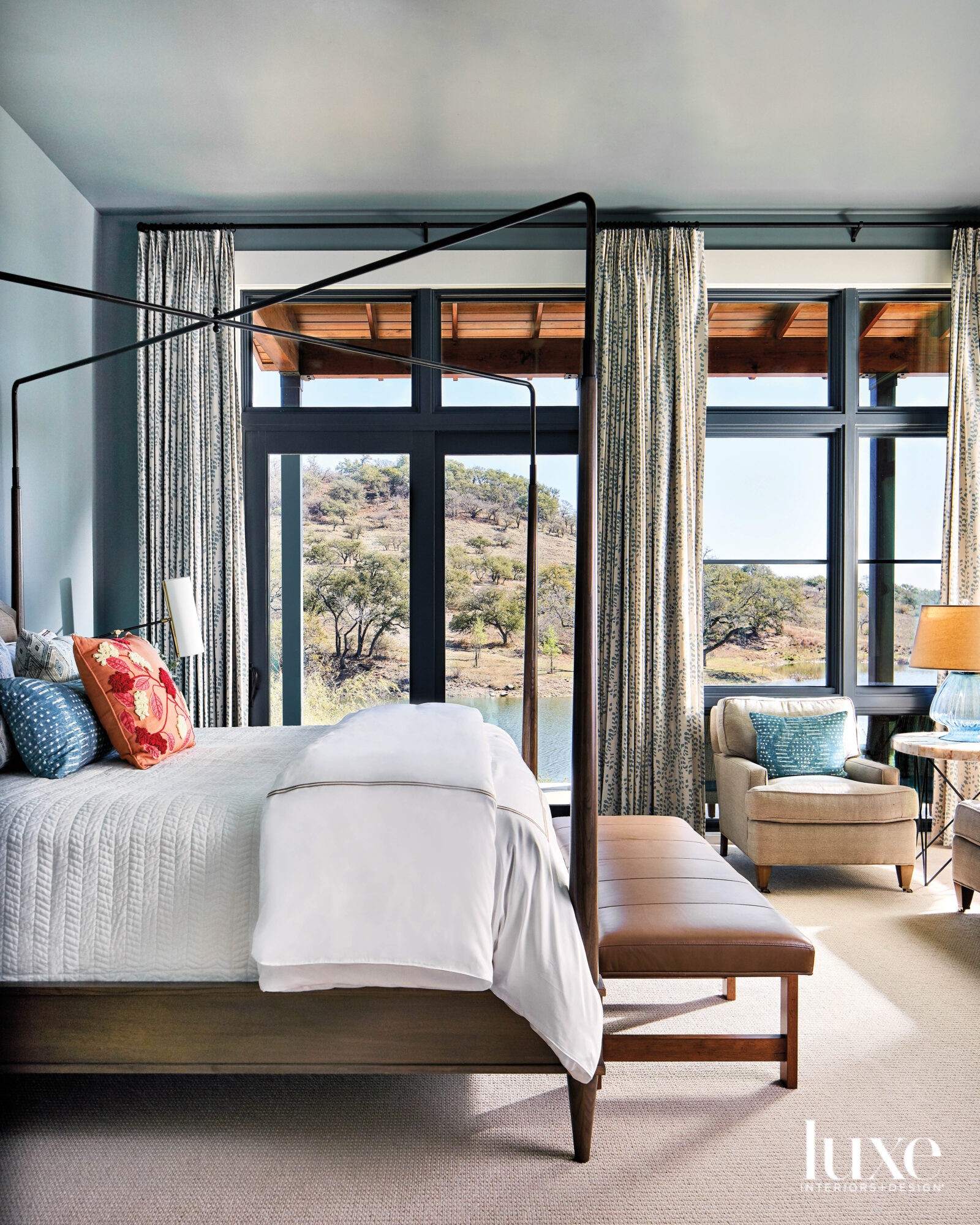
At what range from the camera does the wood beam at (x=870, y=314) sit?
4207 millimetres

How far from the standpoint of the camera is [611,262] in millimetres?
3957

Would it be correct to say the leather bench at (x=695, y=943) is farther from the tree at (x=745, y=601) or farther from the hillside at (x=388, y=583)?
the tree at (x=745, y=601)

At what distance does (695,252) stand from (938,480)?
1.80m

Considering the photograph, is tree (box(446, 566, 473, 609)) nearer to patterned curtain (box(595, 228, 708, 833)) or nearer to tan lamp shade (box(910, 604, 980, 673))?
patterned curtain (box(595, 228, 708, 833))

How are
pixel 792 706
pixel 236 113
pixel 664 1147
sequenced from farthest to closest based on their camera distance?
1. pixel 792 706
2. pixel 236 113
3. pixel 664 1147

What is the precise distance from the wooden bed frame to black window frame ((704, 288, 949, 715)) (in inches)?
107

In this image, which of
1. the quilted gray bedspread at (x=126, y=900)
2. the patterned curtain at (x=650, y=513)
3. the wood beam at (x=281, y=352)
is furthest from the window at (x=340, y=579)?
the quilted gray bedspread at (x=126, y=900)

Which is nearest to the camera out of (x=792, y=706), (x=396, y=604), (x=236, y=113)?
(x=236, y=113)

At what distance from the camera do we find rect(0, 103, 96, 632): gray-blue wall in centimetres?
315

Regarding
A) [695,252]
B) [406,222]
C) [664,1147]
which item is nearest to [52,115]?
[406,222]

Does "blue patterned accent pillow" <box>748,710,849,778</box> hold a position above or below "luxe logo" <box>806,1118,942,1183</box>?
above

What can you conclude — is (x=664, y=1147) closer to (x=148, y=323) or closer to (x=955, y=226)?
(x=148, y=323)

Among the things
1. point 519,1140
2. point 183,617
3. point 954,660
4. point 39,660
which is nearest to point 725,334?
point 954,660

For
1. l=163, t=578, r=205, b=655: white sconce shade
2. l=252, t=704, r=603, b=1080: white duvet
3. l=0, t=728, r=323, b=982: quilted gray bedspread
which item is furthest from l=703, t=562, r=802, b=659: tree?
l=0, t=728, r=323, b=982: quilted gray bedspread
